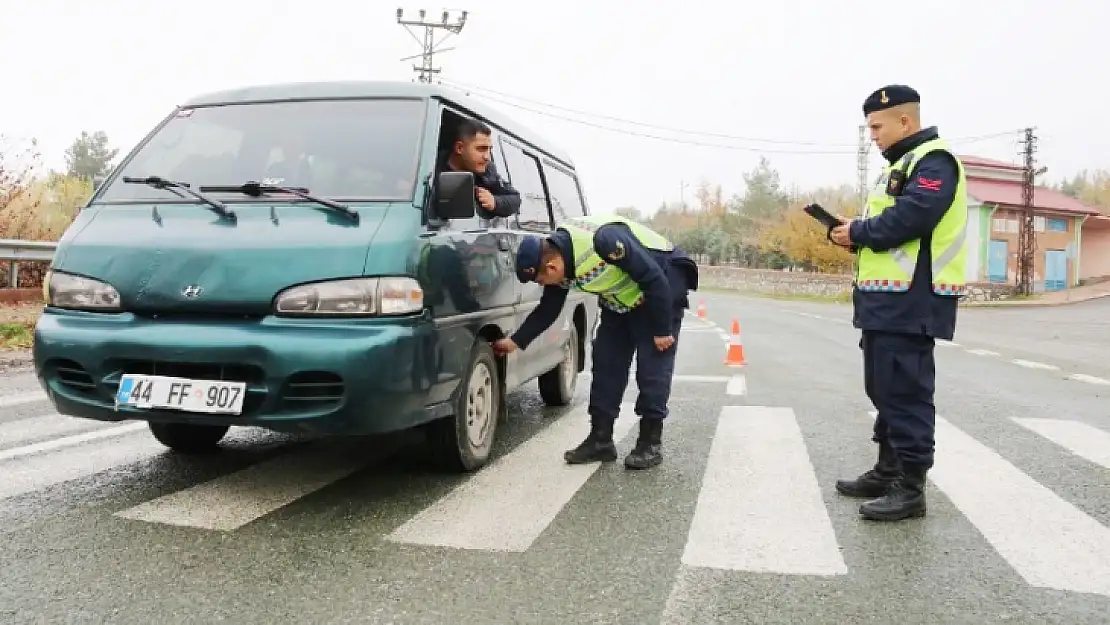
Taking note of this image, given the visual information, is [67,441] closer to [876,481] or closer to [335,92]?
[335,92]

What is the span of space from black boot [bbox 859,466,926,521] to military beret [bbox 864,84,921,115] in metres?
1.64

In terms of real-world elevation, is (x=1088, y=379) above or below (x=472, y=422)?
below

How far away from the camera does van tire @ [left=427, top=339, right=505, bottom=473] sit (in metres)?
4.28

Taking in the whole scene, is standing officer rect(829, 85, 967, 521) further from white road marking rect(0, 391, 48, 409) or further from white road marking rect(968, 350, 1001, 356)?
white road marking rect(968, 350, 1001, 356)

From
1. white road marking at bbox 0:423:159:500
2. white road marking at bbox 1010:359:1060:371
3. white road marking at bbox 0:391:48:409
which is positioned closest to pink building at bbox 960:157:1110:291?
white road marking at bbox 1010:359:1060:371

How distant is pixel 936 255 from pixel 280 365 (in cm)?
282

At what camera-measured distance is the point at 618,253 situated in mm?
4410

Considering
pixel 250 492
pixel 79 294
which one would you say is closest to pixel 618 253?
pixel 250 492

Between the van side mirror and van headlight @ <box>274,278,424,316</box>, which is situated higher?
the van side mirror

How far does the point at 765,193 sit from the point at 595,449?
90392 millimetres

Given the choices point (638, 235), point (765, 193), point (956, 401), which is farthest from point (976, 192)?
point (638, 235)

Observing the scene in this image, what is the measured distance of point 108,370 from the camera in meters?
3.64

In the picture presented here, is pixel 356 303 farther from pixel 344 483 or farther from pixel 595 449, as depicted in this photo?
pixel 595 449

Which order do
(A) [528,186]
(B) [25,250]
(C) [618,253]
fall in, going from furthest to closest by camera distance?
(B) [25,250], (A) [528,186], (C) [618,253]
